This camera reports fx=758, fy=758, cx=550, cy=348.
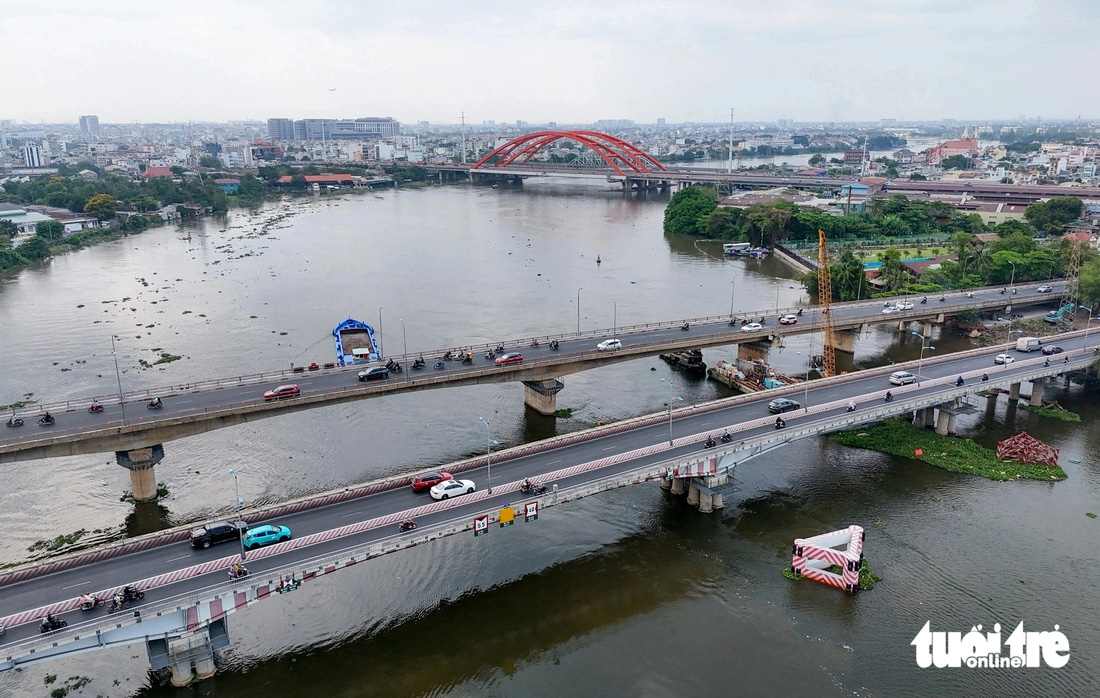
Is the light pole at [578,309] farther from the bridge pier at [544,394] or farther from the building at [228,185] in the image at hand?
the building at [228,185]

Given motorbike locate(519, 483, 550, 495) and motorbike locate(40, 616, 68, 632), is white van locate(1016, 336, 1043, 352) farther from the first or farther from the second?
motorbike locate(40, 616, 68, 632)

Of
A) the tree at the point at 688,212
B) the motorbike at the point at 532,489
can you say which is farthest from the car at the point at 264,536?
the tree at the point at 688,212

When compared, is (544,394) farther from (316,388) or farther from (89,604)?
(89,604)

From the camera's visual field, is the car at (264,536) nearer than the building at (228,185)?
Yes

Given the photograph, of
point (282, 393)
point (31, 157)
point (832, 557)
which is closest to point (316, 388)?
point (282, 393)

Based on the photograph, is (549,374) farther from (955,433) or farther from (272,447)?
(955,433)

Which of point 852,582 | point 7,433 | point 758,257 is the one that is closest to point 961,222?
point 758,257
